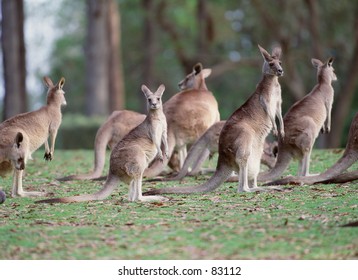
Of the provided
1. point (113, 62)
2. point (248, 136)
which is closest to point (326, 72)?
point (248, 136)

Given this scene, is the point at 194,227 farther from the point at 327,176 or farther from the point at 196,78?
the point at 196,78

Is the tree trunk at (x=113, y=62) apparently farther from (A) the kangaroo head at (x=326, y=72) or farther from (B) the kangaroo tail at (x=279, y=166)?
(B) the kangaroo tail at (x=279, y=166)

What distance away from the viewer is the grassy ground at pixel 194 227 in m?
5.70

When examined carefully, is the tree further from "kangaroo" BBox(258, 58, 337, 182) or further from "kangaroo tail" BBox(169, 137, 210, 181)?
"kangaroo" BBox(258, 58, 337, 182)

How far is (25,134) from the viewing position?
8469mm

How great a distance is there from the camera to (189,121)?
1021 cm

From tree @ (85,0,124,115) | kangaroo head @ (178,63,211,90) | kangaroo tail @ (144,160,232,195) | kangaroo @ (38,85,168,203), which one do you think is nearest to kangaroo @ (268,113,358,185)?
kangaroo tail @ (144,160,232,195)

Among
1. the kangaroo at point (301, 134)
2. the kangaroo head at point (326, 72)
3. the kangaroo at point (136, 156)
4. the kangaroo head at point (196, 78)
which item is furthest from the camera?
the kangaroo head at point (196, 78)

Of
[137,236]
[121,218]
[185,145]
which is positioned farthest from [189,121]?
[137,236]

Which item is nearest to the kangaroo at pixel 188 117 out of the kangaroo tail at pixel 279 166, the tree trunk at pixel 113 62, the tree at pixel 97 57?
the kangaroo tail at pixel 279 166

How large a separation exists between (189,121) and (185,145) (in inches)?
13.4

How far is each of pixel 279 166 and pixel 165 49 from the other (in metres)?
23.8

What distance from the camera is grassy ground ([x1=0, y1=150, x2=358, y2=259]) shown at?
5.70m

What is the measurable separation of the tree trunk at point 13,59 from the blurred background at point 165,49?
2cm
